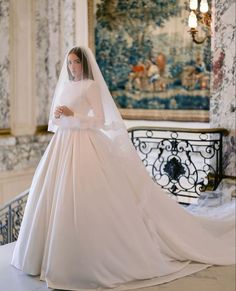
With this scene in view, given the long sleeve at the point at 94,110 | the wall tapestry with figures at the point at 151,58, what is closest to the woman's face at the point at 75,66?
the long sleeve at the point at 94,110

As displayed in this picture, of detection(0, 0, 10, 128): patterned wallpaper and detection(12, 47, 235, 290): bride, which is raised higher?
detection(0, 0, 10, 128): patterned wallpaper

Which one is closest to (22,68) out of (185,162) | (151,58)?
(151,58)

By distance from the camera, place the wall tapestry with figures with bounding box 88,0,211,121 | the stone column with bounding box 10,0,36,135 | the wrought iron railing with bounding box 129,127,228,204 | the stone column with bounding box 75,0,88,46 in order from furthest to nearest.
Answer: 1. the stone column with bounding box 75,0,88,46
2. the stone column with bounding box 10,0,36,135
3. the wall tapestry with figures with bounding box 88,0,211,121
4. the wrought iron railing with bounding box 129,127,228,204

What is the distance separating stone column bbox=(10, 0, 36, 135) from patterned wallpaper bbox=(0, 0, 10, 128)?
79 mm

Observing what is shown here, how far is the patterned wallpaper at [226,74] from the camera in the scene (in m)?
4.58

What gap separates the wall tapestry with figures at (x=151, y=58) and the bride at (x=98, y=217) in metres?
2.87

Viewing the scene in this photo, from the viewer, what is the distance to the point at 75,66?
155 inches

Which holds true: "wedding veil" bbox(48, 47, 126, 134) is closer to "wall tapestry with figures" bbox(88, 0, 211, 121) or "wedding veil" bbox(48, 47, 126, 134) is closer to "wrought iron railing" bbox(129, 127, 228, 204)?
"wrought iron railing" bbox(129, 127, 228, 204)

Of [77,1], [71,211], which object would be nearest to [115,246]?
[71,211]

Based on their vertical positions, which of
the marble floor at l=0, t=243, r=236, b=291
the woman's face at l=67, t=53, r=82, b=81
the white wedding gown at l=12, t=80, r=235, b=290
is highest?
the woman's face at l=67, t=53, r=82, b=81

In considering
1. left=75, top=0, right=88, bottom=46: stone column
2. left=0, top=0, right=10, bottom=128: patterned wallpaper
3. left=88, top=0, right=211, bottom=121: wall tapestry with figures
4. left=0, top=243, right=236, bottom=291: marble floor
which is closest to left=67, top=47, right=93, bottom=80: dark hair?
left=0, top=243, right=236, bottom=291: marble floor

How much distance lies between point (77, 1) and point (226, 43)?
3.50 metres

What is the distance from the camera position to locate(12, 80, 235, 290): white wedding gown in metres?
3.47

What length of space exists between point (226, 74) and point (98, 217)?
6.62 ft
